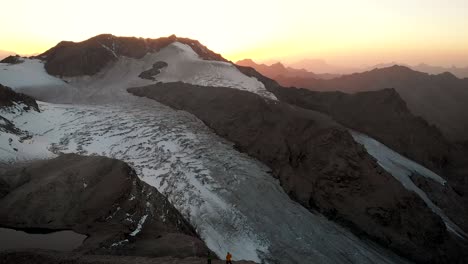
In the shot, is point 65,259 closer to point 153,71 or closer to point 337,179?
point 337,179

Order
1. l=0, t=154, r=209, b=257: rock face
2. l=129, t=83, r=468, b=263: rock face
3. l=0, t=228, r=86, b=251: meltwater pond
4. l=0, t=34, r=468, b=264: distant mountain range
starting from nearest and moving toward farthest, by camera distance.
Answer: l=0, t=228, r=86, b=251: meltwater pond → l=0, t=154, r=209, b=257: rock face → l=0, t=34, r=468, b=264: distant mountain range → l=129, t=83, r=468, b=263: rock face

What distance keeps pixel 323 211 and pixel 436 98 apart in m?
131

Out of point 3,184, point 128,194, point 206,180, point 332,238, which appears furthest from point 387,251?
point 3,184

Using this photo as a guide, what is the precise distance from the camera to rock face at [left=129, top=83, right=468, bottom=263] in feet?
111

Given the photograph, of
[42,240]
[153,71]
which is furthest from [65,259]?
[153,71]

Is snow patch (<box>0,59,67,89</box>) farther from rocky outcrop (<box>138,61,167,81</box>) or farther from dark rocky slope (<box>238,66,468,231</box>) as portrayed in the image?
dark rocky slope (<box>238,66,468,231</box>)

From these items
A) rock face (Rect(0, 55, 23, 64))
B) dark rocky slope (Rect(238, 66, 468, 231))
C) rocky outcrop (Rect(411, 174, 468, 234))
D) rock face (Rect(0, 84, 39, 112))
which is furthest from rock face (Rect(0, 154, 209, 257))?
rock face (Rect(0, 55, 23, 64))

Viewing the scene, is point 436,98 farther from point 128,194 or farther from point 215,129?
point 128,194

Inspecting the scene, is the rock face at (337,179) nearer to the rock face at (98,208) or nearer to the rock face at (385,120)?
the rock face at (98,208)

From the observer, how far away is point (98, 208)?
76.8 ft

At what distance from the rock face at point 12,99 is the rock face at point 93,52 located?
71.1 ft

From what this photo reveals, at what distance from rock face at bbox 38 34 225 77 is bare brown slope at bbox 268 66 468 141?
278 feet

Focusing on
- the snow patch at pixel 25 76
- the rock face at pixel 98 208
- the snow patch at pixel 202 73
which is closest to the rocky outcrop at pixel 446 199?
the snow patch at pixel 202 73

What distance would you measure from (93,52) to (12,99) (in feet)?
94.2
